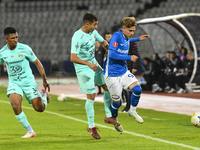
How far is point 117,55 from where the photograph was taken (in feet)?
23.0

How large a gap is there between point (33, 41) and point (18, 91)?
2691 cm

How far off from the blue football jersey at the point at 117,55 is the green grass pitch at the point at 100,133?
1.15 metres

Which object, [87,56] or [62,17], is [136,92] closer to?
[87,56]

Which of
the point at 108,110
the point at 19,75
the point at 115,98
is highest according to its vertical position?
the point at 19,75

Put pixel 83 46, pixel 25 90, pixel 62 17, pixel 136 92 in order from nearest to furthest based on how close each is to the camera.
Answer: pixel 83 46
pixel 25 90
pixel 136 92
pixel 62 17

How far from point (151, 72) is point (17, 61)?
11.5 m

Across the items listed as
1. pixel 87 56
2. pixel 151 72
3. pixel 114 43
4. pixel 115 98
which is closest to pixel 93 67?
pixel 87 56

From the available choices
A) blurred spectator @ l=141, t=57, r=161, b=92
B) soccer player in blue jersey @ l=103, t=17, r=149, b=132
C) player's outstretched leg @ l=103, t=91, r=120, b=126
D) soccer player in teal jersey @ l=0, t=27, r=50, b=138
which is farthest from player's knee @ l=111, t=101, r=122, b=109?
blurred spectator @ l=141, t=57, r=161, b=92

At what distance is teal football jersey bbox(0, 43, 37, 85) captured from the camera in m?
6.94

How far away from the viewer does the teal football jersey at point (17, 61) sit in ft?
22.8

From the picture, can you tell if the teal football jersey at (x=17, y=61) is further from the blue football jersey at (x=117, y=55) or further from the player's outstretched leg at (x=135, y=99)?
the player's outstretched leg at (x=135, y=99)

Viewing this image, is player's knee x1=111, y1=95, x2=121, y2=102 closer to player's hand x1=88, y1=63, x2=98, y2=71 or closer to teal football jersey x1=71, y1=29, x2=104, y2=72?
teal football jersey x1=71, y1=29, x2=104, y2=72

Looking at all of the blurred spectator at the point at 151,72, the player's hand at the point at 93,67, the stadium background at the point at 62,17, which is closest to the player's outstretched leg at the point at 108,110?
the player's hand at the point at 93,67

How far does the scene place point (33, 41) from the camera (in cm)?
3334
